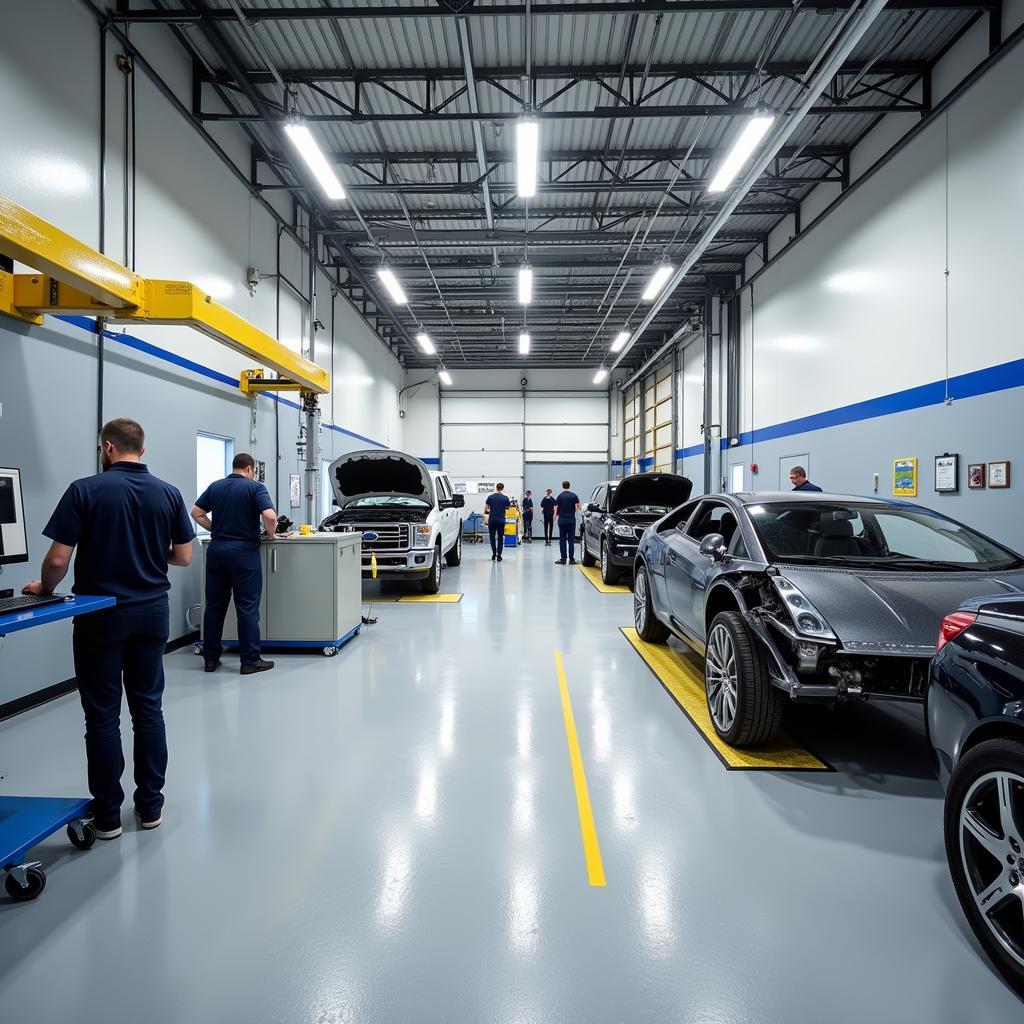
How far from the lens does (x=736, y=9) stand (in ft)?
19.6

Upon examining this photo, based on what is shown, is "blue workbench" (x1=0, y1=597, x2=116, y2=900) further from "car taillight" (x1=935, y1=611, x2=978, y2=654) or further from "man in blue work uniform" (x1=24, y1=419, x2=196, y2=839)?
"car taillight" (x1=935, y1=611, x2=978, y2=654)

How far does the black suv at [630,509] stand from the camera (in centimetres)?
972

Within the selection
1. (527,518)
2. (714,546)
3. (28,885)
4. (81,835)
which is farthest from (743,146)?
(527,518)

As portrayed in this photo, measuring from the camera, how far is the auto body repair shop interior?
196 centimetres

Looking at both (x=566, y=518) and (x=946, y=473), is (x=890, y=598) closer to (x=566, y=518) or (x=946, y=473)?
(x=946, y=473)

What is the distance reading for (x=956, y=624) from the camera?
6.79ft

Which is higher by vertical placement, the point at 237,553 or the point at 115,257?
the point at 115,257

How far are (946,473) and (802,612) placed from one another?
17.0 feet

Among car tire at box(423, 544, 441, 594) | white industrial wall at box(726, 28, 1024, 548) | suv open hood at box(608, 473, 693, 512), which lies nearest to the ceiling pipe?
white industrial wall at box(726, 28, 1024, 548)

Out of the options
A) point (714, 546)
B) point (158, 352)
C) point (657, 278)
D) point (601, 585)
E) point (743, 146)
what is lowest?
point (601, 585)

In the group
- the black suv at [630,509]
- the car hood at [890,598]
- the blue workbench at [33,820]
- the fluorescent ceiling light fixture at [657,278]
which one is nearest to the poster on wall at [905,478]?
the black suv at [630,509]

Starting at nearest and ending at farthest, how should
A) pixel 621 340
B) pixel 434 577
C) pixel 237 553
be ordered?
pixel 237 553 < pixel 434 577 < pixel 621 340

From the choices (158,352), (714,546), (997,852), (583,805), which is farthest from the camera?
(158,352)

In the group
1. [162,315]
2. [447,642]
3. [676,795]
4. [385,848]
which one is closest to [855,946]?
[676,795]
